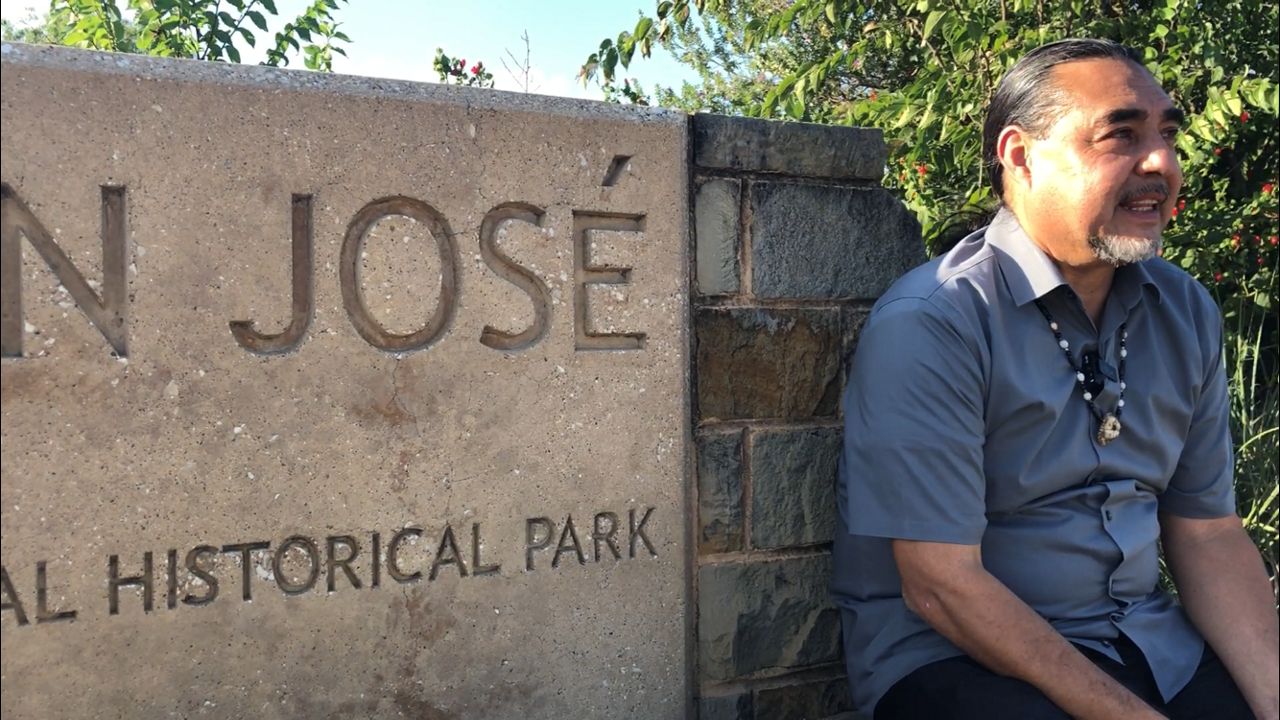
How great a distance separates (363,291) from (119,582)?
0.54 m

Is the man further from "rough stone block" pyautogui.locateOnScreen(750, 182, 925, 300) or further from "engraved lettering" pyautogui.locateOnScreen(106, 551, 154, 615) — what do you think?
"engraved lettering" pyautogui.locateOnScreen(106, 551, 154, 615)

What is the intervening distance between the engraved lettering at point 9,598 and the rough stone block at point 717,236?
118 centimetres

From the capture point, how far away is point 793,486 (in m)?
2.22

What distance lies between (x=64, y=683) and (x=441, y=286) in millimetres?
782

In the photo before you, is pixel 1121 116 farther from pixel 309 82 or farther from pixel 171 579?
pixel 171 579

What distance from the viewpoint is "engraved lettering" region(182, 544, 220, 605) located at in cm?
171

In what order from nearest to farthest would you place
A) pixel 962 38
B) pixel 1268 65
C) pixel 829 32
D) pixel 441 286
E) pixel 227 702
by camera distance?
1. pixel 227 702
2. pixel 441 286
3. pixel 962 38
4. pixel 1268 65
5. pixel 829 32

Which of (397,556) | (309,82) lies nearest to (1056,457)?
(397,556)

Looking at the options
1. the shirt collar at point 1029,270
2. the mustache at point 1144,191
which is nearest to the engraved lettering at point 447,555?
the shirt collar at point 1029,270

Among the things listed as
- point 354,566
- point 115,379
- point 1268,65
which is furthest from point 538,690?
point 1268,65

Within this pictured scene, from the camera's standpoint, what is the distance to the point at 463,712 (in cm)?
191

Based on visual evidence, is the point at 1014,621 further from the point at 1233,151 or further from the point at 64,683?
the point at 1233,151

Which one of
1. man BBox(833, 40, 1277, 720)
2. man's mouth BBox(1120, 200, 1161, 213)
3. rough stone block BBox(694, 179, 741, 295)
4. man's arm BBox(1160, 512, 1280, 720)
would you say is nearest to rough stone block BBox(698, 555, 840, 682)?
man BBox(833, 40, 1277, 720)

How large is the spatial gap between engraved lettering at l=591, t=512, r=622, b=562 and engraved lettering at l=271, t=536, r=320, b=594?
1.54 ft
